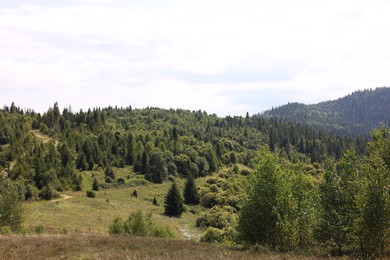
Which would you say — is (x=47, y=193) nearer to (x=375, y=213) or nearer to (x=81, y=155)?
(x=81, y=155)

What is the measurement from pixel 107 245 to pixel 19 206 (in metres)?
32.5

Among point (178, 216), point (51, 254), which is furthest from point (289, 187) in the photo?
point (178, 216)

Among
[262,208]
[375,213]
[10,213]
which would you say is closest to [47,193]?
[10,213]

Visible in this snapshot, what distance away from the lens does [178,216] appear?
10019 cm

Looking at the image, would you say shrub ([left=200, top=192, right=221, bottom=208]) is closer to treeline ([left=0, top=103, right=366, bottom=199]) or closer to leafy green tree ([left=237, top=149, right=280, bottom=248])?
treeline ([left=0, top=103, right=366, bottom=199])

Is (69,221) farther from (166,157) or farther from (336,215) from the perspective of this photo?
(166,157)

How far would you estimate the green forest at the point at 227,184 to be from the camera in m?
24.3

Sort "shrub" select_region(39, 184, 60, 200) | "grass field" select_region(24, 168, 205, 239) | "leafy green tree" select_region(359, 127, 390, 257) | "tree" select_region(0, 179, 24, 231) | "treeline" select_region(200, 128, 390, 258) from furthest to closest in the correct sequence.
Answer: "shrub" select_region(39, 184, 60, 200) → "grass field" select_region(24, 168, 205, 239) → "tree" select_region(0, 179, 24, 231) → "treeline" select_region(200, 128, 390, 258) → "leafy green tree" select_region(359, 127, 390, 257)

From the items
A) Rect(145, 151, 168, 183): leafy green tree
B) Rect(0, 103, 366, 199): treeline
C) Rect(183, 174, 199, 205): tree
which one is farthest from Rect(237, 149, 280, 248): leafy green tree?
Rect(145, 151, 168, 183): leafy green tree

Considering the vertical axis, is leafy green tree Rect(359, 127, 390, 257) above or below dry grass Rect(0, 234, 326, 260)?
above

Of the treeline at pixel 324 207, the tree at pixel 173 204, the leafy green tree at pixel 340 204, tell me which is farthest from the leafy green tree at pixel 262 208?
the tree at pixel 173 204

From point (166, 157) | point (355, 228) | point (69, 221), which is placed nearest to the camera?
point (355, 228)

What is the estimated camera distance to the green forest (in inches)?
955

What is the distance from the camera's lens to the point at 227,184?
13138 centimetres
